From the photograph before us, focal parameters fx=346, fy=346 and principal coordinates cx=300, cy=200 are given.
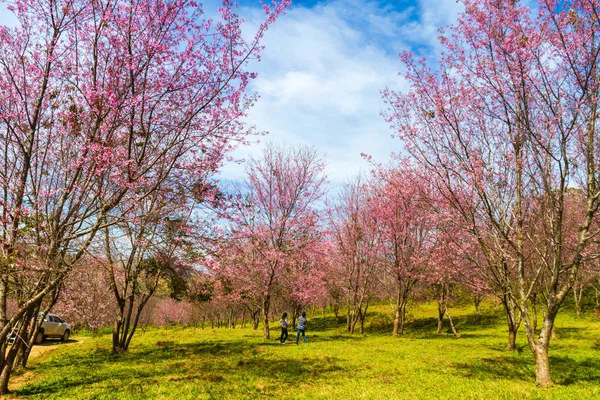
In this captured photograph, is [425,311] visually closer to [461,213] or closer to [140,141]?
[461,213]

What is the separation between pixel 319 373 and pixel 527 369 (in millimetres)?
7415

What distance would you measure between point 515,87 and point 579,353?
532 inches

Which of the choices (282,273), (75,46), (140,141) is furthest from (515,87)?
(282,273)

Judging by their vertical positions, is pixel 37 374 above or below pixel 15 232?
below

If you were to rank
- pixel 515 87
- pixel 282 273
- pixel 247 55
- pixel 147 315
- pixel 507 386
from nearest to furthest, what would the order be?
pixel 247 55
pixel 507 386
pixel 515 87
pixel 282 273
pixel 147 315

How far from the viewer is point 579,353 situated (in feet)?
52.5

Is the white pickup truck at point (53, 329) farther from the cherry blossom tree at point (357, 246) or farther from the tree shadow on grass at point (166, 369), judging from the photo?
the cherry blossom tree at point (357, 246)

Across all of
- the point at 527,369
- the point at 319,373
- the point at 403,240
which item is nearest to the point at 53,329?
the point at 319,373

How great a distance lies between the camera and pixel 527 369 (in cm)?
1225

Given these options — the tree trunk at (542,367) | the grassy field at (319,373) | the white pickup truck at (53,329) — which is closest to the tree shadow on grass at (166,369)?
the grassy field at (319,373)

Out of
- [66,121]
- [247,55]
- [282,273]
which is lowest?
[282,273]

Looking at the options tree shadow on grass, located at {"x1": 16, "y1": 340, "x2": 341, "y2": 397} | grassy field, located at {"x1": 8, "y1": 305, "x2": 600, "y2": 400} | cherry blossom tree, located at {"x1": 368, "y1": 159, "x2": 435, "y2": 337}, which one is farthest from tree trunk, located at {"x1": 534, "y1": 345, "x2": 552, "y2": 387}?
cherry blossom tree, located at {"x1": 368, "y1": 159, "x2": 435, "y2": 337}

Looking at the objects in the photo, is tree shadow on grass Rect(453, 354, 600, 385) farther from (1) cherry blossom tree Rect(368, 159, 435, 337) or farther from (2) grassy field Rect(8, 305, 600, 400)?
(1) cherry blossom tree Rect(368, 159, 435, 337)

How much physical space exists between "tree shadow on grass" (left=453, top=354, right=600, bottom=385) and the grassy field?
0.03 m
